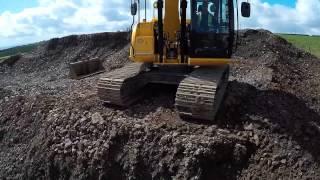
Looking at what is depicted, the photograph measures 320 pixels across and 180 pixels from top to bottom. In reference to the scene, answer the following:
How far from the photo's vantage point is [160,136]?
9148mm

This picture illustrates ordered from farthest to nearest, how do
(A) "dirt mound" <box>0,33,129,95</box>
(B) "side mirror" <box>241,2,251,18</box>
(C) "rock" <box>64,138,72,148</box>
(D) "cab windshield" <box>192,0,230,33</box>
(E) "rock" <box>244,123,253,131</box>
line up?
1. (A) "dirt mound" <box>0,33,129,95</box>
2. (D) "cab windshield" <box>192,0,230,33</box>
3. (B) "side mirror" <box>241,2,251,18</box>
4. (C) "rock" <box>64,138,72,148</box>
5. (E) "rock" <box>244,123,253,131</box>

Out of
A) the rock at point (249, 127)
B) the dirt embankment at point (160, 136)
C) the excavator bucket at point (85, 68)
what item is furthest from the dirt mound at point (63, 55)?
the rock at point (249, 127)

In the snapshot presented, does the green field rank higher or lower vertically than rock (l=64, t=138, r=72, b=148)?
higher

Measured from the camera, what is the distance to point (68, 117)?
10.5m

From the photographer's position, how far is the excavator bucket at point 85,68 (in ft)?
52.8

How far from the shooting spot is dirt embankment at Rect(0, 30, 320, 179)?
855cm

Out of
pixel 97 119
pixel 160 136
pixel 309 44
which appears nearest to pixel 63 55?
pixel 97 119

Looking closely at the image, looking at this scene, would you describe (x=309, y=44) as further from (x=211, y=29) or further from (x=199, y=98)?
(x=199, y=98)

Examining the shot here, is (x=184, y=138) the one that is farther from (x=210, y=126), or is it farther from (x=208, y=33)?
(x=208, y=33)

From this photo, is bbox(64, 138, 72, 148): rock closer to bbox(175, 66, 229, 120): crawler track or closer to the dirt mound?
bbox(175, 66, 229, 120): crawler track

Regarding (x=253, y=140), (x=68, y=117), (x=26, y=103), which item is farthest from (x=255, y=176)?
(x=26, y=103)

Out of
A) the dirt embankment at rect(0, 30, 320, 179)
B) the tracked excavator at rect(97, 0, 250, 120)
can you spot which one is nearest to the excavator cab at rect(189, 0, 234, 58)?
the tracked excavator at rect(97, 0, 250, 120)

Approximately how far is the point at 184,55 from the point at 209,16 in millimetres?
1136

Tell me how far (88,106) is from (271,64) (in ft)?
23.3
